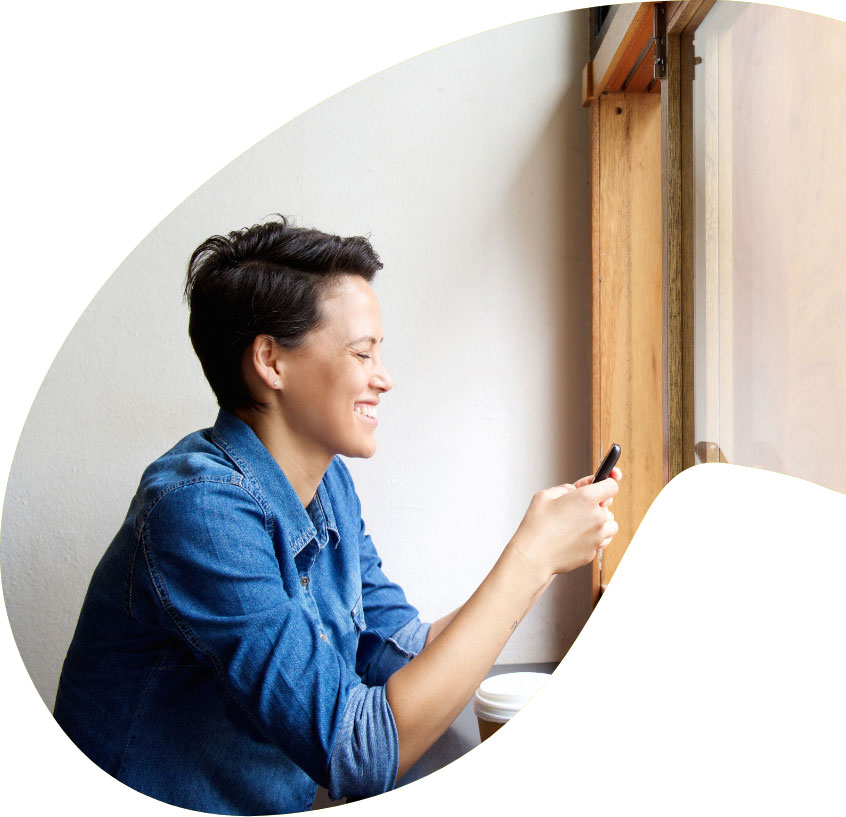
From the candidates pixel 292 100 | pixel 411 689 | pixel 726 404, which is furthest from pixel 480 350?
pixel 292 100

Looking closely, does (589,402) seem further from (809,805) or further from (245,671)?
(809,805)

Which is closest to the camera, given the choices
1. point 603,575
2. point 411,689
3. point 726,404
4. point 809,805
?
point 809,805

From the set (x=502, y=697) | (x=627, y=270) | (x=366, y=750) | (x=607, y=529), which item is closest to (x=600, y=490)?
(x=607, y=529)

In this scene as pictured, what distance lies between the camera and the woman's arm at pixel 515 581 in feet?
1.10

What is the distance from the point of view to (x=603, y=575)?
0.98 metres

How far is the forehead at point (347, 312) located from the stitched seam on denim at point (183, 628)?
0.57 feet

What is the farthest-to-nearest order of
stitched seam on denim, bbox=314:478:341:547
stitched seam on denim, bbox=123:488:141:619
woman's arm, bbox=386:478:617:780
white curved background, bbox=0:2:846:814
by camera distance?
stitched seam on denim, bbox=314:478:341:547, stitched seam on denim, bbox=123:488:141:619, woman's arm, bbox=386:478:617:780, white curved background, bbox=0:2:846:814

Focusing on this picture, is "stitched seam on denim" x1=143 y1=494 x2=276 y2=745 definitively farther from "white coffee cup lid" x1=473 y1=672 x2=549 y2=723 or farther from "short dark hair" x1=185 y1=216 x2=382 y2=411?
"white coffee cup lid" x1=473 y1=672 x2=549 y2=723

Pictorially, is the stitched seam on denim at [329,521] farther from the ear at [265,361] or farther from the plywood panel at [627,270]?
the plywood panel at [627,270]

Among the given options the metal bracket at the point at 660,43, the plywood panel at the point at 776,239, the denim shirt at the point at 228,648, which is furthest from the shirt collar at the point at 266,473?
the metal bracket at the point at 660,43

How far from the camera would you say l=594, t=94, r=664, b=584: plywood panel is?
94 cm

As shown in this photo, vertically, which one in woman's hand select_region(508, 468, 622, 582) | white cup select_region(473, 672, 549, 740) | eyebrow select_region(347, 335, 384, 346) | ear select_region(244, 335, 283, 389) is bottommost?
white cup select_region(473, 672, 549, 740)

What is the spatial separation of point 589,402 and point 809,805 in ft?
2.95

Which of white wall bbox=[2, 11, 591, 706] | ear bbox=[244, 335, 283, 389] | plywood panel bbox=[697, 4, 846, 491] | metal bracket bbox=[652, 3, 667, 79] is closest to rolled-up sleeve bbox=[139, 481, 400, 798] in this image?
ear bbox=[244, 335, 283, 389]
